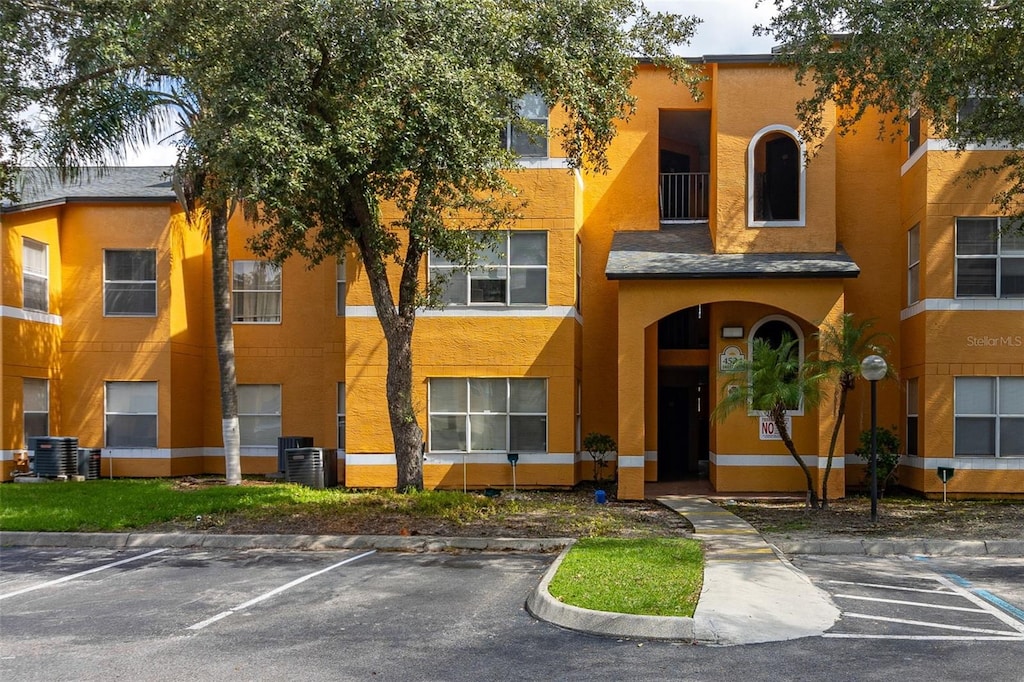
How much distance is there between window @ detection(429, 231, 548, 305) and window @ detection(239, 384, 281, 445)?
22.0 feet

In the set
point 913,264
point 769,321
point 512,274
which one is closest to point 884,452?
point 769,321

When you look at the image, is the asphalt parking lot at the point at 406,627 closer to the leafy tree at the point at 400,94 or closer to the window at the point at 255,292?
the leafy tree at the point at 400,94

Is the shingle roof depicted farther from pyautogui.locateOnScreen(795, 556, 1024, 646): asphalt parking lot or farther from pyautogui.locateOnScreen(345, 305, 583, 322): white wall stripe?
pyautogui.locateOnScreen(795, 556, 1024, 646): asphalt parking lot

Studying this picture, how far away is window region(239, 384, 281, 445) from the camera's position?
2353 centimetres

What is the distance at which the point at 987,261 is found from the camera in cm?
1808

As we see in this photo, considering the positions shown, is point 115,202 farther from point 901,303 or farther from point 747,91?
point 901,303

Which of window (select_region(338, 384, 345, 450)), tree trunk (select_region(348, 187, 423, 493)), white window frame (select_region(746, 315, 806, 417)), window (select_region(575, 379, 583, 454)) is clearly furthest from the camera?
window (select_region(338, 384, 345, 450))

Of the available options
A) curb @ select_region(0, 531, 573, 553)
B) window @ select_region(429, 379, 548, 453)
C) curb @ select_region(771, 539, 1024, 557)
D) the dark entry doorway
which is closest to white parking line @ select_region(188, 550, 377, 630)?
curb @ select_region(0, 531, 573, 553)

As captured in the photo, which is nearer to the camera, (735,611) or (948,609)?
(735,611)

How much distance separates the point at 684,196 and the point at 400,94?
1076 cm

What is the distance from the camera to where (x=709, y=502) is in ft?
57.3

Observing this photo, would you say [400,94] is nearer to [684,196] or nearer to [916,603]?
[916,603]

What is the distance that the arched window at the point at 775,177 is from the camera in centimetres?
1894


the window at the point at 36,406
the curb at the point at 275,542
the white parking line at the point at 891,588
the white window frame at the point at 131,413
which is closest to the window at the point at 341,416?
the white window frame at the point at 131,413
